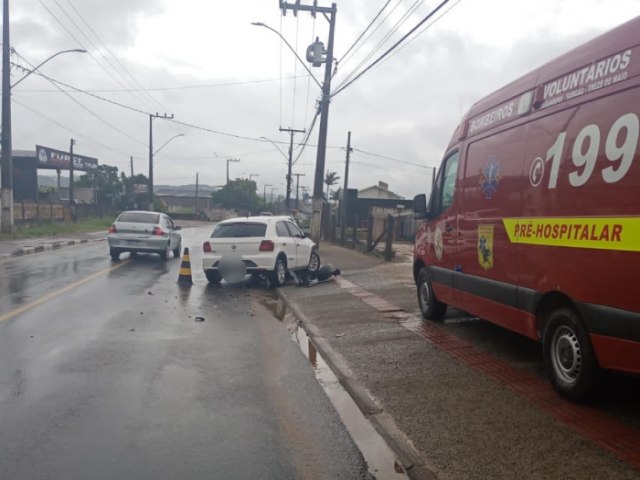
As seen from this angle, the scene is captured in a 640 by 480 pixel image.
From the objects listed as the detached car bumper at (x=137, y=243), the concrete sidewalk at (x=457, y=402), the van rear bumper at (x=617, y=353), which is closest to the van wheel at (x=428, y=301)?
the concrete sidewalk at (x=457, y=402)

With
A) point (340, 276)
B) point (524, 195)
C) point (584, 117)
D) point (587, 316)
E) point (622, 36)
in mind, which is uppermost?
point (622, 36)

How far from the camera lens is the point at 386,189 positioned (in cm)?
6316

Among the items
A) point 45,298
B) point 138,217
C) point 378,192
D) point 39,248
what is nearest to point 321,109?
point 138,217

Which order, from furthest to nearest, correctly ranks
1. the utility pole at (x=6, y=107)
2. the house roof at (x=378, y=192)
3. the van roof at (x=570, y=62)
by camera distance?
1. the house roof at (x=378, y=192)
2. the utility pole at (x=6, y=107)
3. the van roof at (x=570, y=62)

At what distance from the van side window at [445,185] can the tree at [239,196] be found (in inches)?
3375

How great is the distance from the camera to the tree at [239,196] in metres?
95.3

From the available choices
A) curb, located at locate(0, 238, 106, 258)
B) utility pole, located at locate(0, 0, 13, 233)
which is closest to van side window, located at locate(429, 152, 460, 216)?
curb, located at locate(0, 238, 106, 258)

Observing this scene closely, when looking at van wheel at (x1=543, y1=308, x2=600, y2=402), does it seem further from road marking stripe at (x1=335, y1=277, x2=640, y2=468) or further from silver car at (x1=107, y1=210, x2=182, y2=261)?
silver car at (x1=107, y1=210, x2=182, y2=261)

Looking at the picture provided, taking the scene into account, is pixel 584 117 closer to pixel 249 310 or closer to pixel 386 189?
pixel 249 310

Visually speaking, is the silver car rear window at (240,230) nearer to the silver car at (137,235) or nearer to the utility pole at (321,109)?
the silver car at (137,235)

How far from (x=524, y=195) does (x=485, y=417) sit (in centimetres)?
209

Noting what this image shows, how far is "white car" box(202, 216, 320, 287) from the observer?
1237 centimetres

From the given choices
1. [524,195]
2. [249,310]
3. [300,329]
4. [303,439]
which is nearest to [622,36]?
[524,195]

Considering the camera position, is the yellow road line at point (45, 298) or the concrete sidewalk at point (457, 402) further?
the yellow road line at point (45, 298)
